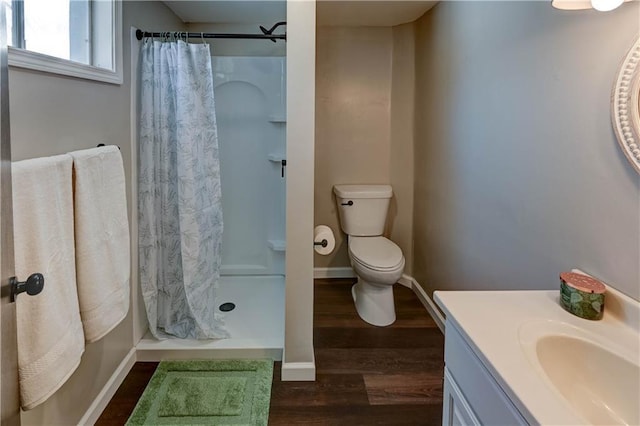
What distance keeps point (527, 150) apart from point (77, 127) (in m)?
1.73

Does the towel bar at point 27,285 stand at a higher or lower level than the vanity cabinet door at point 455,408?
higher

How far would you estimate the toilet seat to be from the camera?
8.25 feet

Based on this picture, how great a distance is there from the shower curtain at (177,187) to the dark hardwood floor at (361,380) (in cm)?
37

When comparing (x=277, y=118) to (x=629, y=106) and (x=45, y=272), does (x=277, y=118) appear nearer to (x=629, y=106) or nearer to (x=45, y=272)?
(x=45, y=272)

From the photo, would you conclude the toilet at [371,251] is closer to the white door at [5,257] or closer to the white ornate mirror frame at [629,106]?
the white ornate mirror frame at [629,106]

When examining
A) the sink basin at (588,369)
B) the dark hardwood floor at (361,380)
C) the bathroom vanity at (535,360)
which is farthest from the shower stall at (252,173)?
the sink basin at (588,369)

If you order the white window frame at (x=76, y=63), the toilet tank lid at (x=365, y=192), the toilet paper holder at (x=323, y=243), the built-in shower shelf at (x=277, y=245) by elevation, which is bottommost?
the built-in shower shelf at (x=277, y=245)

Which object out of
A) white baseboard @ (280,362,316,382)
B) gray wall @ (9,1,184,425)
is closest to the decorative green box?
white baseboard @ (280,362,316,382)

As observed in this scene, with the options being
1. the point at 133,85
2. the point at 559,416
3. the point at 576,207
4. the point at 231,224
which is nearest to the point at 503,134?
the point at 576,207

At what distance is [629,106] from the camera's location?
109 centimetres

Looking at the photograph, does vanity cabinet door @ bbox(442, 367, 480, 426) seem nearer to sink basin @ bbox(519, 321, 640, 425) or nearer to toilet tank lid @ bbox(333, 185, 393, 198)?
sink basin @ bbox(519, 321, 640, 425)

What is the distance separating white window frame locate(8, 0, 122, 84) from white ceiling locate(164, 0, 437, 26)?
2.77 ft

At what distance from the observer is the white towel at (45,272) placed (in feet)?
3.42

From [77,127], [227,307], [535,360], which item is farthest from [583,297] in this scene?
[227,307]
